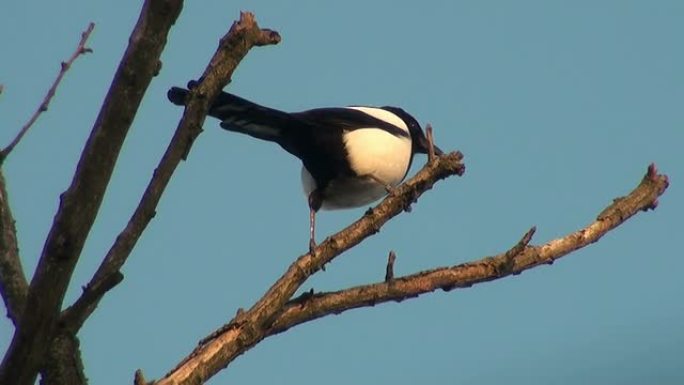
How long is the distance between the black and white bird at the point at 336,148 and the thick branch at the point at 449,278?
1.99 m

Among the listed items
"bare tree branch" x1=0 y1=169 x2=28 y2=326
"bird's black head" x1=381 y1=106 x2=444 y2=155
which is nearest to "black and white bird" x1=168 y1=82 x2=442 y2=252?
"bird's black head" x1=381 y1=106 x2=444 y2=155

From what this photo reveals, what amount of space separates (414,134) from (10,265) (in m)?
4.18

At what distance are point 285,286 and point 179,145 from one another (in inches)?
44.4

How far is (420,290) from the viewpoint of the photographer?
390 centimetres

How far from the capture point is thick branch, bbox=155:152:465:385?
131 inches

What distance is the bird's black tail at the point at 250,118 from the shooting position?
5637mm

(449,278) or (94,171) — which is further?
(449,278)

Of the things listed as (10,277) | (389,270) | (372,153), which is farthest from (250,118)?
(10,277)

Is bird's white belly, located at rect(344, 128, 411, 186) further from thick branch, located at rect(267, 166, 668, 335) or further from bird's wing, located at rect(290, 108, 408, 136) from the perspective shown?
thick branch, located at rect(267, 166, 668, 335)

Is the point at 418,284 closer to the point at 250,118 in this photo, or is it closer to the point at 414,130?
the point at 250,118

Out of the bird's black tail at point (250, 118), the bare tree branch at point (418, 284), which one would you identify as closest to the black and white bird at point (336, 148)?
the bird's black tail at point (250, 118)

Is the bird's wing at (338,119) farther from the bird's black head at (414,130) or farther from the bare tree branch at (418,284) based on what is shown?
the bare tree branch at (418,284)

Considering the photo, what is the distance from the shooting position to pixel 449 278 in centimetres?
396

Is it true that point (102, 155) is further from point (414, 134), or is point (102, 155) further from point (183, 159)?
point (414, 134)
